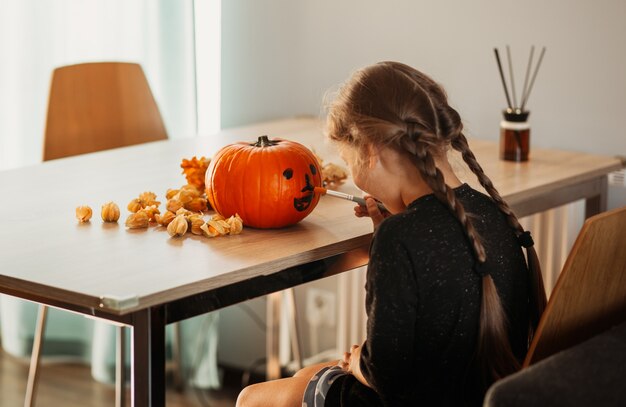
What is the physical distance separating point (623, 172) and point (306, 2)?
1.05m

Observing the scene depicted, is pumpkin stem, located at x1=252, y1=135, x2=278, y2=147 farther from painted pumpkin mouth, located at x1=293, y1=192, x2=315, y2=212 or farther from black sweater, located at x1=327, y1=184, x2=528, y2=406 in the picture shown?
black sweater, located at x1=327, y1=184, x2=528, y2=406

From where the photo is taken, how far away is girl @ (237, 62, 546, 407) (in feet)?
4.42

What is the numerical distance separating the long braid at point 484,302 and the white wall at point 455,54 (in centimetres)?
103

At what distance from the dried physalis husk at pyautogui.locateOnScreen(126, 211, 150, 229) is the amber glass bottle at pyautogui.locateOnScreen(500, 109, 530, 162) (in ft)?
2.88

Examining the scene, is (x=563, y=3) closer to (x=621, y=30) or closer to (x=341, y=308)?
(x=621, y=30)

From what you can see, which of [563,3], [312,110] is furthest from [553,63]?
[312,110]

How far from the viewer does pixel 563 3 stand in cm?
232

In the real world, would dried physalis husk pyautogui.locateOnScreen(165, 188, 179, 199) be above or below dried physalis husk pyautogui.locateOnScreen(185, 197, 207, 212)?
above

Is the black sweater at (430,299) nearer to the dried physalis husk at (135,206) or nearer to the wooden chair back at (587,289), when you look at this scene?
the wooden chair back at (587,289)

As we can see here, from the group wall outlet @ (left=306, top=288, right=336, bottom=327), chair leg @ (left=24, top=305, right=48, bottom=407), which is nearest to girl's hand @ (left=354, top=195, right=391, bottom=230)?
chair leg @ (left=24, top=305, right=48, bottom=407)

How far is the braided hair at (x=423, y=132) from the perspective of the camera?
1382 millimetres

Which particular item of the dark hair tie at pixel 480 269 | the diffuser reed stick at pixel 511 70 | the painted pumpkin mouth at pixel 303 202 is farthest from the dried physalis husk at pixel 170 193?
the diffuser reed stick at pixel 511 70

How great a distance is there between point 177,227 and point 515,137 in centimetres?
88

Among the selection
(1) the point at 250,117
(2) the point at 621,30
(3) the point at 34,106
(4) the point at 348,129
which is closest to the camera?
(4) the point at 348,129
